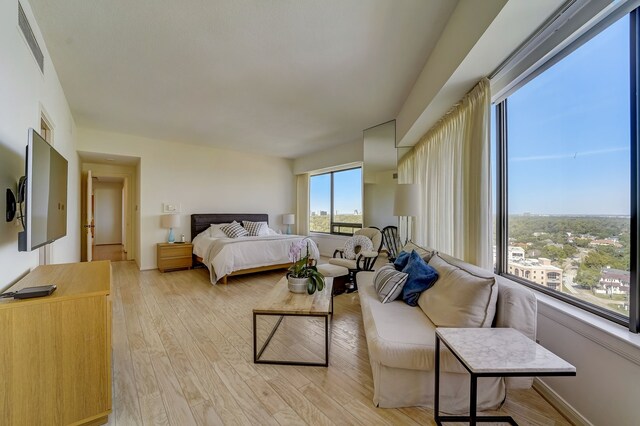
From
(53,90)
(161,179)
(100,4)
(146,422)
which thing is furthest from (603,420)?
(161,179)

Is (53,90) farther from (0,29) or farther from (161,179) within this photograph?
(161,179)

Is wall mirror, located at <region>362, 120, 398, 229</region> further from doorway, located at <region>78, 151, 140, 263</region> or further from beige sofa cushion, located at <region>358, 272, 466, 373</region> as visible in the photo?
doorway, located at <region>78, 151, 140, 263</region>

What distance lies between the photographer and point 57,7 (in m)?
1.90

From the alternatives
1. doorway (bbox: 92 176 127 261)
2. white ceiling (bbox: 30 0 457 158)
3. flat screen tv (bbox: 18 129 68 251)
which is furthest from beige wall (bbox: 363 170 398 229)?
doorway (bbox: 92 176 127 261)

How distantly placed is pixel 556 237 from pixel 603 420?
1074 millimetres

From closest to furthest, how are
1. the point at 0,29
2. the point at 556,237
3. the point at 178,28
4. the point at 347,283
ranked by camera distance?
the point at 0,29 → the point at 556,237 → the point at 178,28 → the point at 347,283

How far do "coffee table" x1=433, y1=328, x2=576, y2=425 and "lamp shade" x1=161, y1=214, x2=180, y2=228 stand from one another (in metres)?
5.34

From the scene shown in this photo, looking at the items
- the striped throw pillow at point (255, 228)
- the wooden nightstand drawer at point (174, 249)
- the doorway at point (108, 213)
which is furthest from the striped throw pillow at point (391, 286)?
the doorway at point (108, 213)

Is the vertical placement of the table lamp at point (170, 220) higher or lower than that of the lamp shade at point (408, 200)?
lower

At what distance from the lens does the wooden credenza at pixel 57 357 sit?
4.01ft

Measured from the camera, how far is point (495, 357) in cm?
113

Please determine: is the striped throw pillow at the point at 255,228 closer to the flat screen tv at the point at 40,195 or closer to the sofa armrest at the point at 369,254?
the sofa armrest at the point at 369,254

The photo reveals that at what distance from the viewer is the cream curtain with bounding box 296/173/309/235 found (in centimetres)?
722

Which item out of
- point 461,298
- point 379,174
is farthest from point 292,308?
point 379,174
